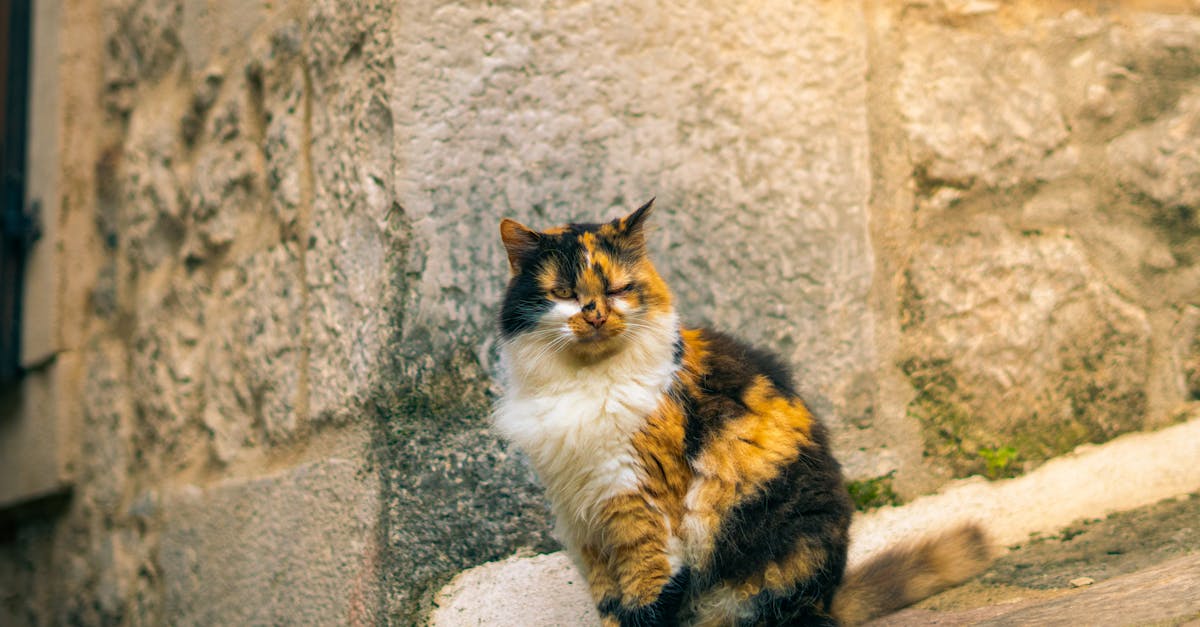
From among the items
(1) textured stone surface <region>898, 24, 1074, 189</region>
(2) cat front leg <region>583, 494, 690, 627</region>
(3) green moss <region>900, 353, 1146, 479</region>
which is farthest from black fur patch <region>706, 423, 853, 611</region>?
(1) textured stone surface <region>898, 24, 1074, 189</region>

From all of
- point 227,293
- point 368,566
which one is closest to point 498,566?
point 368,566

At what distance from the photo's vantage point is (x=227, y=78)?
10.6ft

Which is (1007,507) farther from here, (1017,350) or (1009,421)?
(1017,350)

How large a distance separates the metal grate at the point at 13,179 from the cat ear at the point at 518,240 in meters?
2.85

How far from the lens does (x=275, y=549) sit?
2.72 meters

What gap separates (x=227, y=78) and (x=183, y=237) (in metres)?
0.62

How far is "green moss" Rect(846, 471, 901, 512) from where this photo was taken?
8.47 ft

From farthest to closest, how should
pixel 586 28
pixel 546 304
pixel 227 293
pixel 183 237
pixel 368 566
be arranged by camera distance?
1. pixel 183 237
2. pixel 227 293
3. pixel 586 28
4. pixel 368 566
5. pixel 546 304

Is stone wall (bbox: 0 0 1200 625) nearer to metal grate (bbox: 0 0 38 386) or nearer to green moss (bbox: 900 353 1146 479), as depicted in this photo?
green moss (bbox: 900 353 1146 479)

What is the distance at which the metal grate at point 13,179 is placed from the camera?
3959 mm

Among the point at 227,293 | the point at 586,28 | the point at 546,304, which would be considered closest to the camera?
the point at 546,304

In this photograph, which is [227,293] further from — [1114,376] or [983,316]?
[1114,376]

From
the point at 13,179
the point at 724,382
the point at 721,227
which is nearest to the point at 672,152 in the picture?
the point at 721,227

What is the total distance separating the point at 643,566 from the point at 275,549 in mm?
1250
